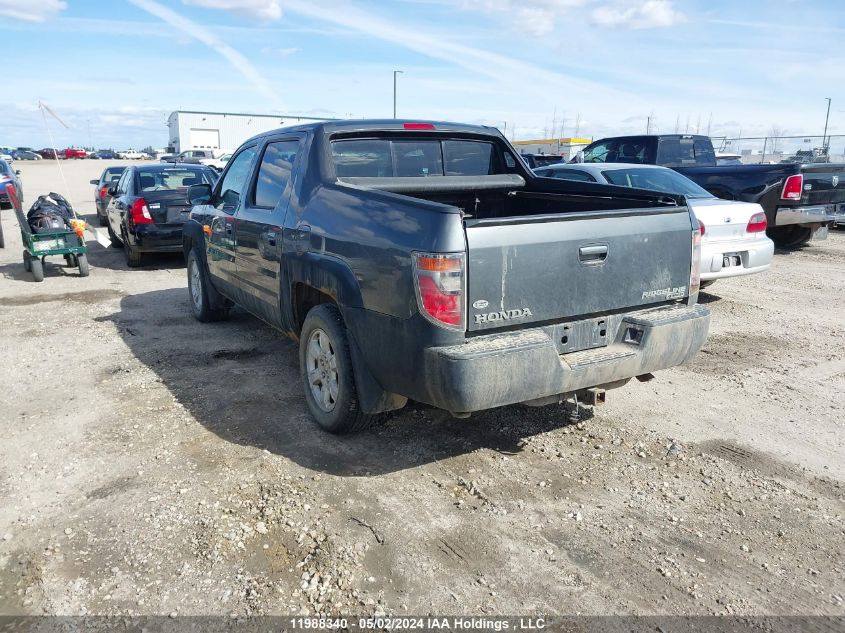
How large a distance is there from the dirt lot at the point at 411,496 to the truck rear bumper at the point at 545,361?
2.01 ft

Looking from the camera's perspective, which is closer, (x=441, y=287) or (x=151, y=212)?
(x=441, y=287)

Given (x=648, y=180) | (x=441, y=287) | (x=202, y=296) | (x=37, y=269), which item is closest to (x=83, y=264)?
(x=37, y=269)

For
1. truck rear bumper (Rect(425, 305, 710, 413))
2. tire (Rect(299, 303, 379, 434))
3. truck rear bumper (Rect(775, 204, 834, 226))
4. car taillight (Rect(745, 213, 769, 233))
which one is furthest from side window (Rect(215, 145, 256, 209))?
truck rear bumper (Rect(775, 204, 834, 226))

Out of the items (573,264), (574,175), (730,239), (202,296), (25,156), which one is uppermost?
(25,156)

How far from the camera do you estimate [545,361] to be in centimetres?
351

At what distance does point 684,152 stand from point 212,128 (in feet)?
202

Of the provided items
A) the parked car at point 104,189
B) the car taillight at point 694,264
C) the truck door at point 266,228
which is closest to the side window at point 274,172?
the truck door at point 266,228

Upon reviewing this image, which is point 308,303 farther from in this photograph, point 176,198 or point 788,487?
point 176,198

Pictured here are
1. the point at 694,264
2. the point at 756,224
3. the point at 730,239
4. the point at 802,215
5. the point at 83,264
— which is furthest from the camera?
the point at 802,215

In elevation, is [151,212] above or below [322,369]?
above

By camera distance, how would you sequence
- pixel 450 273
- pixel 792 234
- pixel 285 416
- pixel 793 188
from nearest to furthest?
pixel 450 273 → pixel 285 416 → pixel 793 188 → pixel 792 234

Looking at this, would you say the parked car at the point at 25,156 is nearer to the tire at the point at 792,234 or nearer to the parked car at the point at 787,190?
the parked car at the point at 787,190

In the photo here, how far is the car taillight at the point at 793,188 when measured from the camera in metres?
10.6

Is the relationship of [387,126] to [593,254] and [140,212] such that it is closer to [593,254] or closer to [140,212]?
[593,254]
